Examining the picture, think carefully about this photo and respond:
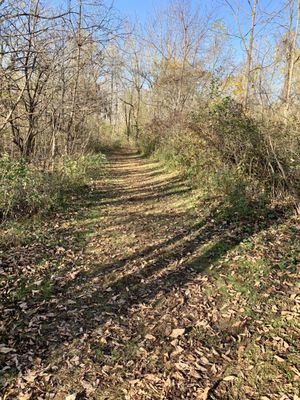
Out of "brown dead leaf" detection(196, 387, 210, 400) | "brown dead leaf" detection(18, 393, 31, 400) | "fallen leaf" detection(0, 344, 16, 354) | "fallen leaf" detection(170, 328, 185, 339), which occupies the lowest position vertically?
"brown dead leaf" detection(196, 387, 210, 400)

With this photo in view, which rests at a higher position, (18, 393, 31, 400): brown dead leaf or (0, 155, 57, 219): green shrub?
(0, 155, 57, 219): green shrub

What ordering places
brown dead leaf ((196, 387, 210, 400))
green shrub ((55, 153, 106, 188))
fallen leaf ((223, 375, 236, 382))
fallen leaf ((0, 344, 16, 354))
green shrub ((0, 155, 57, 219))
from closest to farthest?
brown dead leaf ((196, 387, 210, 400)) < fallen leaf ((223, 375, 236, 382)) < fallen leaf ((0, 344, 16, 354)) < green shrub ((0, 155, 57, 219)) < green shrub ((55, 153, 106, 188))

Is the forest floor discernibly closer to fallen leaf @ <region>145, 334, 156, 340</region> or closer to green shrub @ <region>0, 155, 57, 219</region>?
fallen leaf @ <region>145, 334, 156, 340</region>

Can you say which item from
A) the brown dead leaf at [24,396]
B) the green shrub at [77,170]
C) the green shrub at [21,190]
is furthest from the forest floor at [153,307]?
the green shrub at [77,170]

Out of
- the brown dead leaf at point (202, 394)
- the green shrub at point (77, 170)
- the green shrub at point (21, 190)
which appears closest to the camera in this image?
the brown dead leaf at point (202, 394)

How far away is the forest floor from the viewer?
2896mm

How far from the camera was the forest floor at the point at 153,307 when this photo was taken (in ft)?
9.50

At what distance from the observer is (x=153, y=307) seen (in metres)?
4.00

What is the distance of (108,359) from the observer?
3.17 metres

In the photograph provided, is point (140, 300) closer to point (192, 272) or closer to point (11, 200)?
point (192, 272)

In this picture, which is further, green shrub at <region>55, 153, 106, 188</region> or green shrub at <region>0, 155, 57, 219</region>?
green shrub at <region>55, 153, 106, 188</region>

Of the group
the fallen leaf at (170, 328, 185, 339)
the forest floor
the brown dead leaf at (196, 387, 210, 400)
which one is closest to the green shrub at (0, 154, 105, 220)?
the forest floor

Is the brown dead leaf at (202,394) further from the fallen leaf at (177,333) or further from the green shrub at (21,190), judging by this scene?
the green shrub at (21,190)

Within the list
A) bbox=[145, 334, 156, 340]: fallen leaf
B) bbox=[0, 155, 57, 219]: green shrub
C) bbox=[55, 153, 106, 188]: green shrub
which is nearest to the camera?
bbox=[145, 334, 156, 340]: fallen leaf
